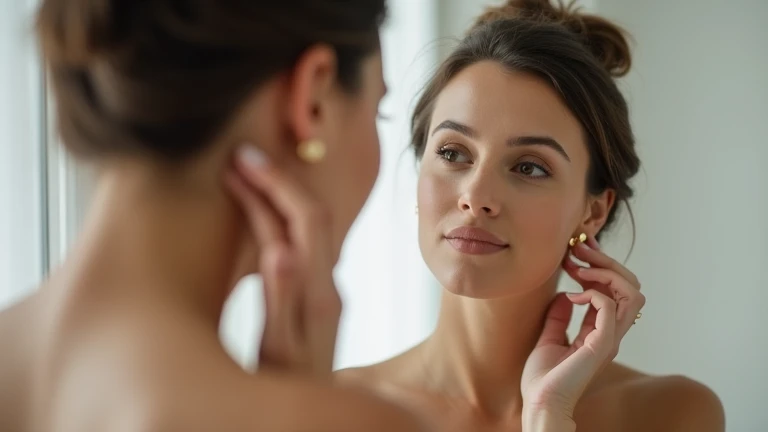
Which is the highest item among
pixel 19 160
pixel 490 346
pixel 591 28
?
pixel 591 28

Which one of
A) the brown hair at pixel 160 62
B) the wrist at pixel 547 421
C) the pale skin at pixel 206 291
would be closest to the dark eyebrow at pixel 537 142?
the wrist at pixel 547 421

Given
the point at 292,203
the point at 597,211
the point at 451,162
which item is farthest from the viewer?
the point at 597,211

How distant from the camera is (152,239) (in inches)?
27.3

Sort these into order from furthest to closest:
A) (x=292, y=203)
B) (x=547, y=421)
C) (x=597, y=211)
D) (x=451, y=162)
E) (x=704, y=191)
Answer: (x=704, y=191) → (x=597, y=211) → (x=451, y=162) → (x=547, y=421) → (x=292, y=203)

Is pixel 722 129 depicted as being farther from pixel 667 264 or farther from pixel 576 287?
pixel 576 287

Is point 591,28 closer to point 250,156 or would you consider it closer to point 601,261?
point 601,261

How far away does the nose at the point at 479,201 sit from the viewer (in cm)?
141

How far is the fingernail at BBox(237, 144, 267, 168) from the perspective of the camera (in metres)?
0.72

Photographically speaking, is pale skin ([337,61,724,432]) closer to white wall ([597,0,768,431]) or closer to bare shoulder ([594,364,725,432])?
bare shoulder ([594,364,725,432])

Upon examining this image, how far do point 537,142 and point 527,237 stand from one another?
0.16 m

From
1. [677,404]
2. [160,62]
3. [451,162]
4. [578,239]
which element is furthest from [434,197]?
[160,62]

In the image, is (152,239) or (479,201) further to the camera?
(479,201)

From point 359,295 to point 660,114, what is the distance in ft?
2.93

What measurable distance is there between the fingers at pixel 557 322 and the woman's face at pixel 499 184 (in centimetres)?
10
